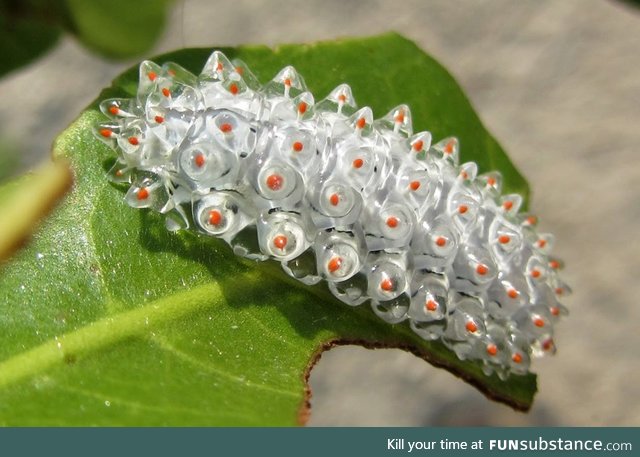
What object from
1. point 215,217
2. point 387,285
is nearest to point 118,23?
point 215,217

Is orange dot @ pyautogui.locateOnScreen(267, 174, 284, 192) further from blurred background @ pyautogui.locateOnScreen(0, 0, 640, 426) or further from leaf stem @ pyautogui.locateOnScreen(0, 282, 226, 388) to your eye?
blurred background @ pyautogui.locateOnScreen(0, 0, 640, 426)

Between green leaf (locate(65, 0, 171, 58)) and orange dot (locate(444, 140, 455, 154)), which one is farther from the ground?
green leaf (locate(65, 0, 171, 58))

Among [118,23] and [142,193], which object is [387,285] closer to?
[142,193]

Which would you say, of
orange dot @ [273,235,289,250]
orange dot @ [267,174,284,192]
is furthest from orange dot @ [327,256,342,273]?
orange dot @ [267,174,284,192]

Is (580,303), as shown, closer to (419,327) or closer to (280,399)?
(419,327)

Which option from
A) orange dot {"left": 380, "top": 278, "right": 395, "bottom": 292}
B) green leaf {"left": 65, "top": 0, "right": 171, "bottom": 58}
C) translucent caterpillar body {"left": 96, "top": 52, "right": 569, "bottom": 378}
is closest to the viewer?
translucent caterpillar body {"left": 96, "top": 52, "right": 569, "bottom": 378}

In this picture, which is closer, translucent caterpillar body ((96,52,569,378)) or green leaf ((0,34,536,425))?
green leaf ((0,34,536,425))

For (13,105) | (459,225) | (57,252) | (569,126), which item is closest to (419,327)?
(459,225)

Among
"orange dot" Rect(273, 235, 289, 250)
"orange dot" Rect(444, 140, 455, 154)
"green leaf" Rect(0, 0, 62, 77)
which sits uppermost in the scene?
"green leaf" Rect(0, 0, 62, 77)

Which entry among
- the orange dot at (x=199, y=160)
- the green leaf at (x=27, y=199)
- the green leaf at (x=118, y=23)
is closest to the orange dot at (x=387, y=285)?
the orange dot at (x=199, y=160)
